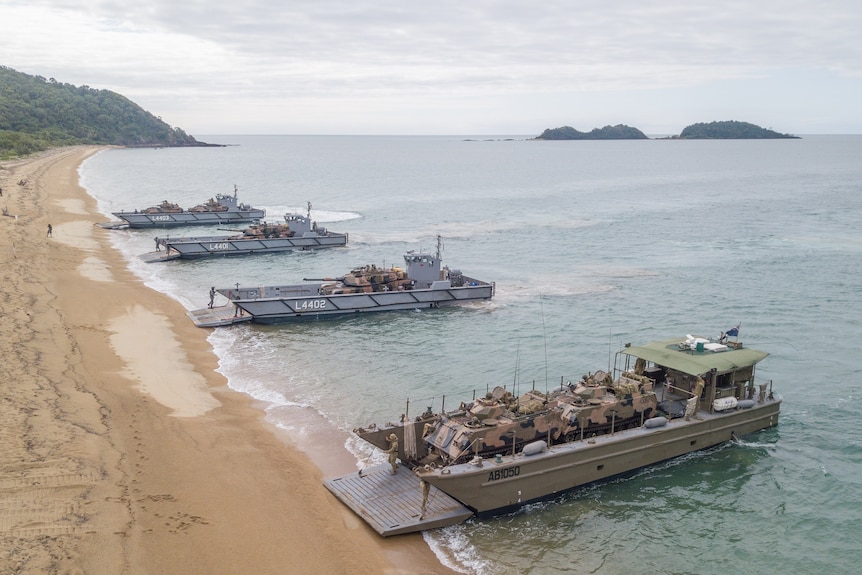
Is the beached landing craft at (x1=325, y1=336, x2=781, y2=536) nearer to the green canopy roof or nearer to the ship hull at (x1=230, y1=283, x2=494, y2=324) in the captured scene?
the green canopy roof

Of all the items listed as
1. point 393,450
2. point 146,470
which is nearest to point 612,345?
point 393,450

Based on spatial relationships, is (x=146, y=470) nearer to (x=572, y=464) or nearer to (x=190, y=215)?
(x=572, y=464)

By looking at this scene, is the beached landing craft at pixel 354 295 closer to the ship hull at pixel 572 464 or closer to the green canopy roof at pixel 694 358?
the green canopy roof at pixel 694 358

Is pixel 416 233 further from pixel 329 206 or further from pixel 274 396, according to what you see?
pixel 274 396

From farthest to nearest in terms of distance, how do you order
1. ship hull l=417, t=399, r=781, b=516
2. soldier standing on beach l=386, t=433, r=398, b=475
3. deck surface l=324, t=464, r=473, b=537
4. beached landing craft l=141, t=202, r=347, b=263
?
beached landing craft l=141, t=202, r=347, b=263 → soldier standing on beach l=386, t=433, r=398, b=475 → ship hull l=417, t=399, r=781, b=516 → deck surface l=324, t=464, r=473, b=537

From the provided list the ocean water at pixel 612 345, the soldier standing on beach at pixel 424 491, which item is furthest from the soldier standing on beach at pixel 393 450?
the ocean water at pixel 612 345

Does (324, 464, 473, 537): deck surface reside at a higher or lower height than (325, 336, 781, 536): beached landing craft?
lower

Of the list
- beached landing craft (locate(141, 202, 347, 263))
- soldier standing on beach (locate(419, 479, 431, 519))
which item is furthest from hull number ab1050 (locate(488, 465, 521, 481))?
beached landing craft (locate(141, 202, 347, 263))

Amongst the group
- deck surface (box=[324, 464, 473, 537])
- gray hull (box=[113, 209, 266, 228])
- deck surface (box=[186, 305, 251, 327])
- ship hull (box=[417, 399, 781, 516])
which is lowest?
deck surface (box=[324, 464, 473, 537])
